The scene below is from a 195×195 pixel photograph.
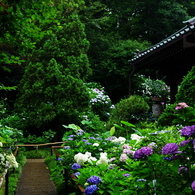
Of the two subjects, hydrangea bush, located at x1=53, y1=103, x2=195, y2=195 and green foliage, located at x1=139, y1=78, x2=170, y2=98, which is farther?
green foliage, located at x1=139, y1=78, x2=170, y2=98

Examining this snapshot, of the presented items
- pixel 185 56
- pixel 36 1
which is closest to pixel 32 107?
pixel 185 56

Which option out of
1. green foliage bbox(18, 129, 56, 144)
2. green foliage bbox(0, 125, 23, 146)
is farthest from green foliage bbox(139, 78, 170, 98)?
green foliage bbox(0, 125, 23, 146)

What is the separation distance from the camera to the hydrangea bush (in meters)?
1.88

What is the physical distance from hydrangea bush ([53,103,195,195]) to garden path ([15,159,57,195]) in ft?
3.38

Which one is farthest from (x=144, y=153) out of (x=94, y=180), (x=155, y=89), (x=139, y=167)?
(x=155, y=89)

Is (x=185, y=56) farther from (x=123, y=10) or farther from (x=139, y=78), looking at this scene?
(x=123, y=10)

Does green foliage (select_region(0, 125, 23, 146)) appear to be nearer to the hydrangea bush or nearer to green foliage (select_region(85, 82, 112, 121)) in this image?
the hydrangea bush

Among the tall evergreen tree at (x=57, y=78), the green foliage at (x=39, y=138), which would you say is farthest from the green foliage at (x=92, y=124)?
the green foliage at (x=39, y=138)

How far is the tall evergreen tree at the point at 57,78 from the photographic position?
983 cm

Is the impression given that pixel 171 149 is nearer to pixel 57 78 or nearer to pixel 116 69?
pixel 57 78

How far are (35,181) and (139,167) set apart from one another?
13.5 feet

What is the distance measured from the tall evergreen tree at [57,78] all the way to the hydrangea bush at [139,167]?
16.2ft

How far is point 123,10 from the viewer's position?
24078mm

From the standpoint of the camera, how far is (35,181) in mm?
5867
